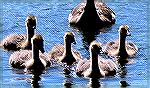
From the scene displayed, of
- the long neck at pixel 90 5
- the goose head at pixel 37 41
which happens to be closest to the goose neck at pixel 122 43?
the goose head at pixel 37 41

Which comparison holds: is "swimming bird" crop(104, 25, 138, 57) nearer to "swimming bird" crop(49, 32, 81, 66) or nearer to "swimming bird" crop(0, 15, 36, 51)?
"swimming bird" crop(49, 32, 81, 66)

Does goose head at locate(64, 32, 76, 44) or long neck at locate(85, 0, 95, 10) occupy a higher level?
long neck at locate(85, 0, 95, 10)

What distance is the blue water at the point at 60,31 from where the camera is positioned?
2372 cm

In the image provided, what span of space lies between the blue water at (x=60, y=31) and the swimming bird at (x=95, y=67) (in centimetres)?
21

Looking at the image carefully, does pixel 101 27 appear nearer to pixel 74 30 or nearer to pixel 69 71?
pixel 74 30

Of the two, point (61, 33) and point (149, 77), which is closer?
point (149, 77)

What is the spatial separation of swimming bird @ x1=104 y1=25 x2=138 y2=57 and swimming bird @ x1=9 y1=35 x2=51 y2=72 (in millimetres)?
1744

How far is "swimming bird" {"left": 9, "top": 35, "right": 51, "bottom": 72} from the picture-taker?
81.4ft

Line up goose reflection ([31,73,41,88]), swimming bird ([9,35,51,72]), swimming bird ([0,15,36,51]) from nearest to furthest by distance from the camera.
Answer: goose reflection ([31,73,41,88]) → swimming bird ([9,35,51,72]) → swimming bird ([0,15,36,51])

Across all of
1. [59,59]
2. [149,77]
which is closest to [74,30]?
[59,59]

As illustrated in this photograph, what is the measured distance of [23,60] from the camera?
25094 millimetres

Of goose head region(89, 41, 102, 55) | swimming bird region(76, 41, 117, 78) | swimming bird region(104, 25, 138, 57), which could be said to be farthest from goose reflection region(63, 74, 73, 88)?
swimming bird region(104, 25, 138, 57)

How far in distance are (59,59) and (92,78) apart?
55.6 inches

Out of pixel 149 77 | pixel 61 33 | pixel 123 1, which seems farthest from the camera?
pixel 123 1
